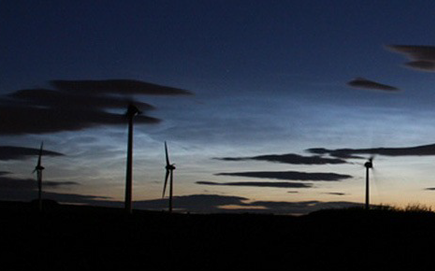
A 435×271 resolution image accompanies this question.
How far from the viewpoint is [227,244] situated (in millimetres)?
53969

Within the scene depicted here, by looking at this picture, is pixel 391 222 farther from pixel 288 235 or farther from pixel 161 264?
pixel 161 264

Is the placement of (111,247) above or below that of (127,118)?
below

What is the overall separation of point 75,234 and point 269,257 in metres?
21.1

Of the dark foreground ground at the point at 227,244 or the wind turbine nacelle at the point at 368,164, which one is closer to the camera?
the dark foreground ground at the point at 227,244

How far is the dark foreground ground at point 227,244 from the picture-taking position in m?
45.3

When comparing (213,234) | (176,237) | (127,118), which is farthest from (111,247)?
(127,118)

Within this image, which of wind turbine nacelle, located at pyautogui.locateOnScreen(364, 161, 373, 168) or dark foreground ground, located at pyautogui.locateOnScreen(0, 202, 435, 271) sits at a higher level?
wind turbine nacelle, located at pyautogui.locateOnScreen(364, 161, 373, 168)

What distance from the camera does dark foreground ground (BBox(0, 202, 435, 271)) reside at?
45284mm

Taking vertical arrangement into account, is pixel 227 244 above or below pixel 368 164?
below

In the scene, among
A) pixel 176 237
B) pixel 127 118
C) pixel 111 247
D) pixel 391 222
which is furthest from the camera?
pixel 127 118

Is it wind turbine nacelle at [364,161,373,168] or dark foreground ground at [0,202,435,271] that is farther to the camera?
wind turbine nacelle at [364,161,373,168]

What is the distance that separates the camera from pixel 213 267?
43250mm

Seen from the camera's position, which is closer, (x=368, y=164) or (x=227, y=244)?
(x=227, y=244)

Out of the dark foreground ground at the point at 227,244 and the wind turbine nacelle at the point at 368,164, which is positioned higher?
the wind turbine nacelle at the point at 368,164
